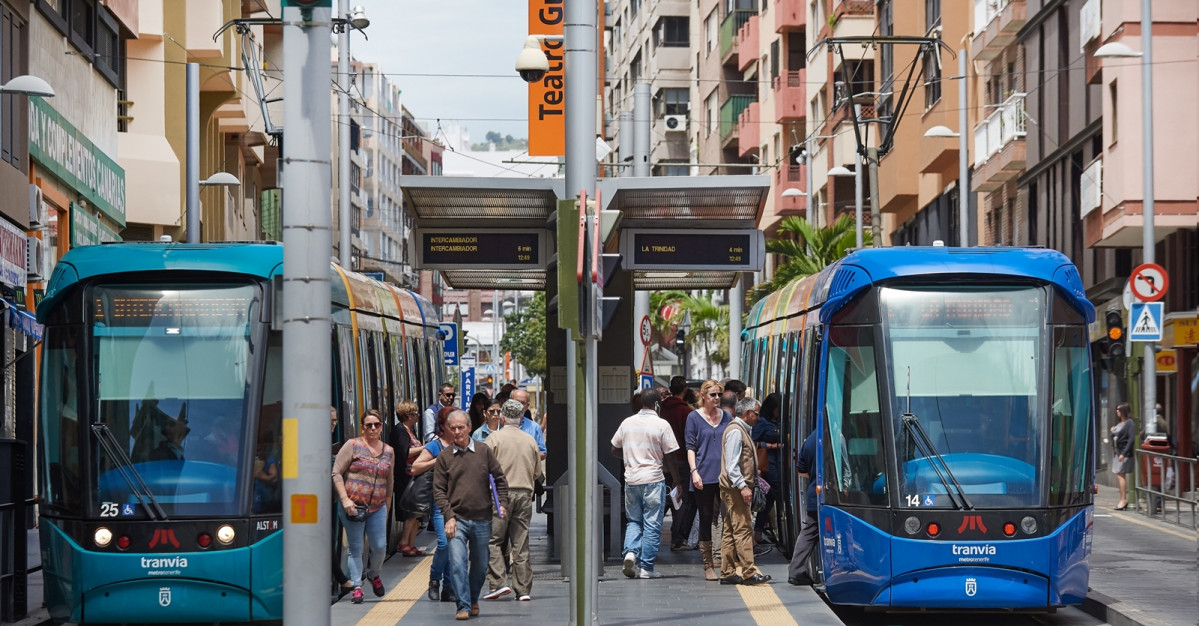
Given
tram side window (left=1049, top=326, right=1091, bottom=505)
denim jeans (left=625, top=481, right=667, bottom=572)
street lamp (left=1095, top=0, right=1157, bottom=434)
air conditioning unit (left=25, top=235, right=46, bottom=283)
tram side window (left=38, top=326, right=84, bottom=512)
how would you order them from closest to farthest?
tram side window (left=38, top=326, right=84, bottom=512)
tram side window (left=1049, top=326, right=1091, bottom=505)
denim jeans (left=625, top=481, right=667, bottom=572)
air conditioning unit (left=25, top=235, right=46, bottom=283)
street lamp (left=1095, top=0, right=1157, bottom=434)

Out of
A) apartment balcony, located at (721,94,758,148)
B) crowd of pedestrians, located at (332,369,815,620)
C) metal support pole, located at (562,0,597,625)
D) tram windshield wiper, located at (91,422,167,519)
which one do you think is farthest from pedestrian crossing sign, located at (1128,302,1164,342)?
apartment balcony, located at (721,94,758,148)

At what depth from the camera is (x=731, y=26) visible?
250 feet

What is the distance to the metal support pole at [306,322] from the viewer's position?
9844 millimetres

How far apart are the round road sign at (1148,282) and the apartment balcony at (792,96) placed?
134 ft

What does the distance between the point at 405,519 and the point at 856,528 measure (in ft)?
23.3

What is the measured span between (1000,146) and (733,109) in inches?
1373

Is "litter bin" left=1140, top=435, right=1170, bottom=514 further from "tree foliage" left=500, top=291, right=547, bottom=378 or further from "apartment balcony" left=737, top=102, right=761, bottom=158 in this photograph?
"tree foliage" left=500, top=291, right=547, bottom=378

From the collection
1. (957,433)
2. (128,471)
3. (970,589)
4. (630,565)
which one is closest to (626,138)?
(630,565)

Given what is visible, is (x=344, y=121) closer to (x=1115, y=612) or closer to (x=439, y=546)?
(x=439, y=546)

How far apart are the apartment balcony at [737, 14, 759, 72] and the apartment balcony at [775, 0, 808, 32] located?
5450mm

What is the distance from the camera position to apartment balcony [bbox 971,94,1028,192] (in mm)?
41375

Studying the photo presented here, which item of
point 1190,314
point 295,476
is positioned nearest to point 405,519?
point 295,476

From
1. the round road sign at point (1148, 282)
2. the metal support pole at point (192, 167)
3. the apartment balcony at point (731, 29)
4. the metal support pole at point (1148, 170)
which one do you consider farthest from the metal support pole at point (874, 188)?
the apartment balcony at point (731, 29)

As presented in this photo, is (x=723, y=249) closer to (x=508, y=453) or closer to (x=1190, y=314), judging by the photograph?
(x=508, y=453)
